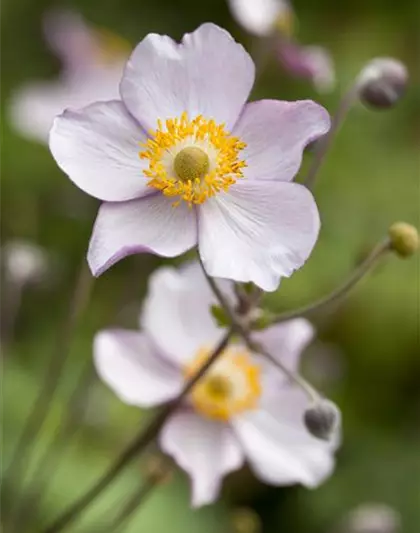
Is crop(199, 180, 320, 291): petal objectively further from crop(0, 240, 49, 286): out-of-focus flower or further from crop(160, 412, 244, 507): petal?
crop(0, 240, 49, 286): out-of-focus flower

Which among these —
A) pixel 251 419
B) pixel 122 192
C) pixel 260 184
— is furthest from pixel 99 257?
pixel 251 419

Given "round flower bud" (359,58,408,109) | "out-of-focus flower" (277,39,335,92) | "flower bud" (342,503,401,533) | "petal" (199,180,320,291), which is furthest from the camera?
"flower bud" (342,503,401,533)

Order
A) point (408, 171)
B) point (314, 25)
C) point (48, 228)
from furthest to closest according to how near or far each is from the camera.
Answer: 1. point (314, 25)
2. point (408, 171)
3. point (48, 228)

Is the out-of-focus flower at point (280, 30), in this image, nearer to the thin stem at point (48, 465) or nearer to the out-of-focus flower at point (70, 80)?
the out-of-focus flower at point (70, 80)

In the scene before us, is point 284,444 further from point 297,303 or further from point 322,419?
point 297,303

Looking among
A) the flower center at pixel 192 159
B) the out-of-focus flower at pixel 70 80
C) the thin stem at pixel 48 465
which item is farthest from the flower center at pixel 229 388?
the out-of-focus flower at pixel 70 80

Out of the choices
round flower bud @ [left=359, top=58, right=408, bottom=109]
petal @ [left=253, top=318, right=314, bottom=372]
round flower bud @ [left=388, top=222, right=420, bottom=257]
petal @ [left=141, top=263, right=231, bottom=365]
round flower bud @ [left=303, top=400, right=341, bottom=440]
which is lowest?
petal @ [left=141, top=263, right=231, bottom=365]

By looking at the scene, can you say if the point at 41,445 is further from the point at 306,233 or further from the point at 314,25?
the point at 314,25

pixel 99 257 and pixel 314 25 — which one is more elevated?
pixel 99 257

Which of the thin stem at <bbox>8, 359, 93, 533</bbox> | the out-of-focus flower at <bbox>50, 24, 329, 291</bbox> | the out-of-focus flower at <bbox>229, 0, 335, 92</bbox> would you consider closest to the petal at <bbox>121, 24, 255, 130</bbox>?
the out-of-focus flower at <bbox>50, 24, 329, 291</bbox>
